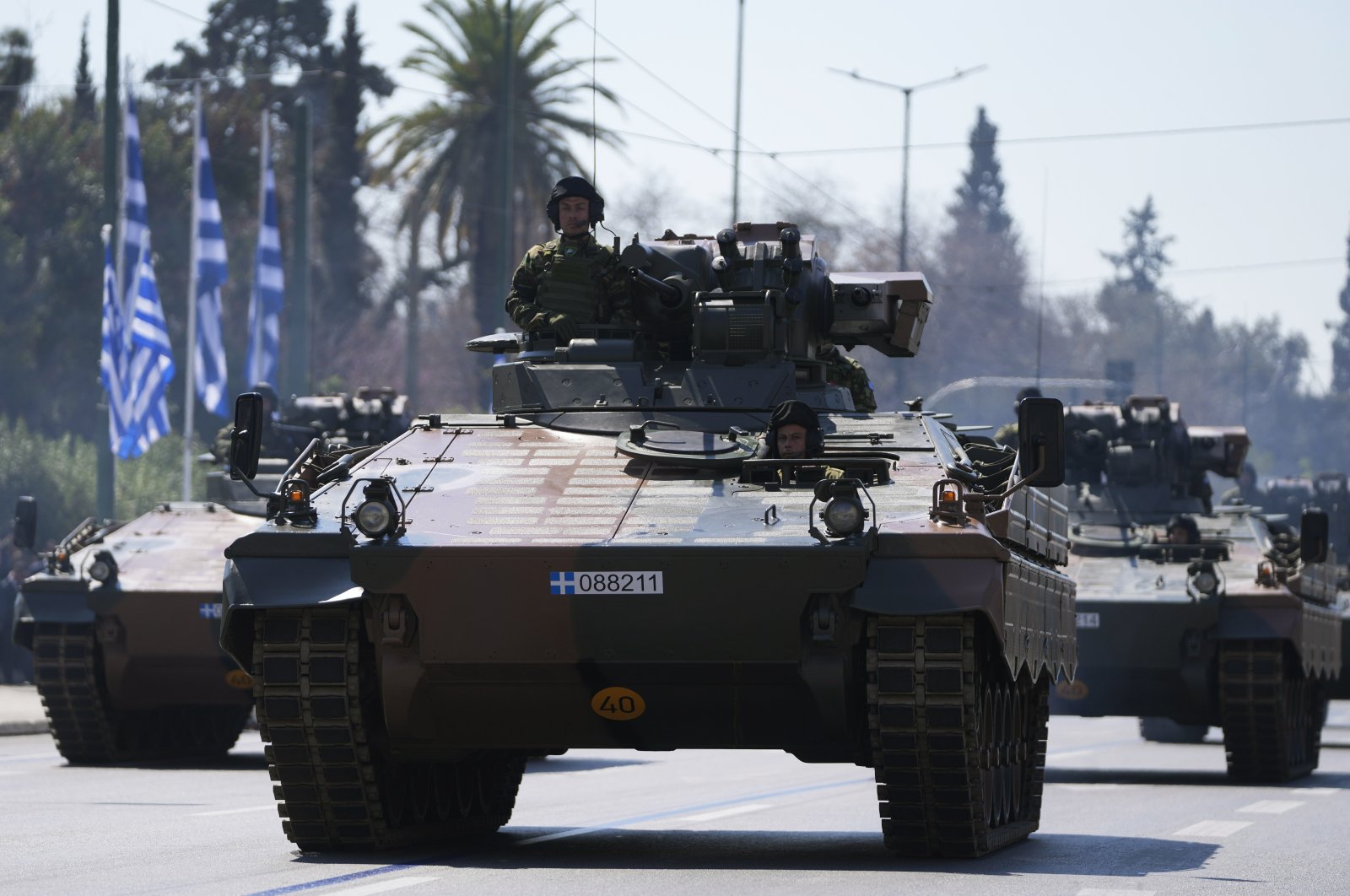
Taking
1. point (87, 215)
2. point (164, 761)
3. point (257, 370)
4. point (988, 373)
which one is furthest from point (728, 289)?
point (988, 373)

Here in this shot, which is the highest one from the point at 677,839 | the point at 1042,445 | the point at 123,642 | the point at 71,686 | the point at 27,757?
the point at 1042,445

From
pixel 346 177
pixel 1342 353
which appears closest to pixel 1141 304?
pixel 1342 353

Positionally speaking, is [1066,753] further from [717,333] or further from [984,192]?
[984,192]

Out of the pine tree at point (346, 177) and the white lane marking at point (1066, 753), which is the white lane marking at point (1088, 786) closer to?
the white lane marking at point (1066, 753)

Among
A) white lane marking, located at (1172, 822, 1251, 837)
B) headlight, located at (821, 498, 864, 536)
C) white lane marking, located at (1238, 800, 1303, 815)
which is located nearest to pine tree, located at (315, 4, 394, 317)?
white lane marking, located at (1238, 800, 1303, 815)

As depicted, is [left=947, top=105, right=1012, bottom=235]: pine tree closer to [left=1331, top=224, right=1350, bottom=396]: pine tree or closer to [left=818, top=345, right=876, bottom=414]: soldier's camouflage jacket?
[left=1331, top=224, right=1350, bottom=396]: pine tree

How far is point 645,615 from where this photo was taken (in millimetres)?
11227

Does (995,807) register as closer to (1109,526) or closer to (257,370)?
(1109,526)

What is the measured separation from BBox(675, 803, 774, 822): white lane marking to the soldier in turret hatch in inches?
114

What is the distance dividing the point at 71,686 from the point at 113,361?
11.4m

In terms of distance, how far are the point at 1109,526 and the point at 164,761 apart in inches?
327

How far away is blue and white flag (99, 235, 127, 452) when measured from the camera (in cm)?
2930

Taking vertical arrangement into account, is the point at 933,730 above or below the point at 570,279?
below

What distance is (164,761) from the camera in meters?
20.2
